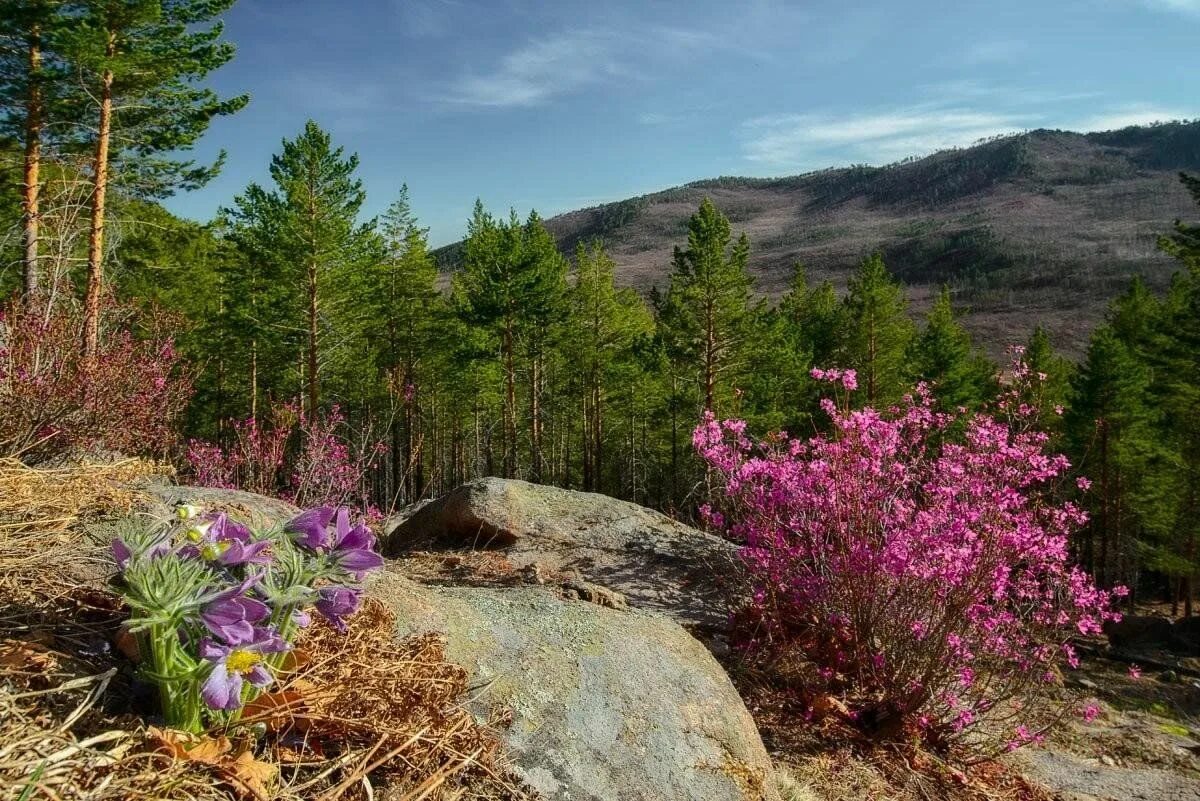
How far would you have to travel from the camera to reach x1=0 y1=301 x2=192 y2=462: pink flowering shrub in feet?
14.5

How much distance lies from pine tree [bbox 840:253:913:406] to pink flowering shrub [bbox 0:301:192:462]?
23.5 meters

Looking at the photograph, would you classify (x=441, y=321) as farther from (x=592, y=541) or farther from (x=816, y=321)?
(x=592, y=541)

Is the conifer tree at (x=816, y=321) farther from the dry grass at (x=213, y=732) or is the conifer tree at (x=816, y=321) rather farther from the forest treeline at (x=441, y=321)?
the dry grass at (x=213, y=732)

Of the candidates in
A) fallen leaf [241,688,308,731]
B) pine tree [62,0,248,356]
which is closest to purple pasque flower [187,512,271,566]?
fallen leaf [241,688,308,731]

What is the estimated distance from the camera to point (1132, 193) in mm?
152625

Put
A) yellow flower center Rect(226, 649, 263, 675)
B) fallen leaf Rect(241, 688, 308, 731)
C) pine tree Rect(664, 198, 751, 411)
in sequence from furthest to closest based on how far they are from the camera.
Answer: pine tree Rect(664, 198, 751, 411) → fallen leaf Rect(241, 688, 308, 731) → yellow flower center Rect(226, 649, 263, 675)

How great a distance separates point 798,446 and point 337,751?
15.5 feet

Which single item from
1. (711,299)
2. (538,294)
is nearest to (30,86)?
(538,294)

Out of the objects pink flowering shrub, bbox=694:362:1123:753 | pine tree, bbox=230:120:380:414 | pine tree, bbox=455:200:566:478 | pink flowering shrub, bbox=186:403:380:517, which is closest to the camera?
pink flowering shrub, bbox=694:362:1123:753

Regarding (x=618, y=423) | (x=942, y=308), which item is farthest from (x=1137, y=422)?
(x=618, y=423)

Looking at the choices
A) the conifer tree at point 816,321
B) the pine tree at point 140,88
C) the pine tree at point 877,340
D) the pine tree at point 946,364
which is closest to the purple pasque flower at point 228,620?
the pine tree at point 140,88

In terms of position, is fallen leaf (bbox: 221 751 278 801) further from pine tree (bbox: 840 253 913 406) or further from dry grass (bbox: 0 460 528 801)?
pine tree (bbox: 840 253 913 406)

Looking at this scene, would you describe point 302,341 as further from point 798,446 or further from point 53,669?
point 53,669

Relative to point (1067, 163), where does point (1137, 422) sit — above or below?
below
